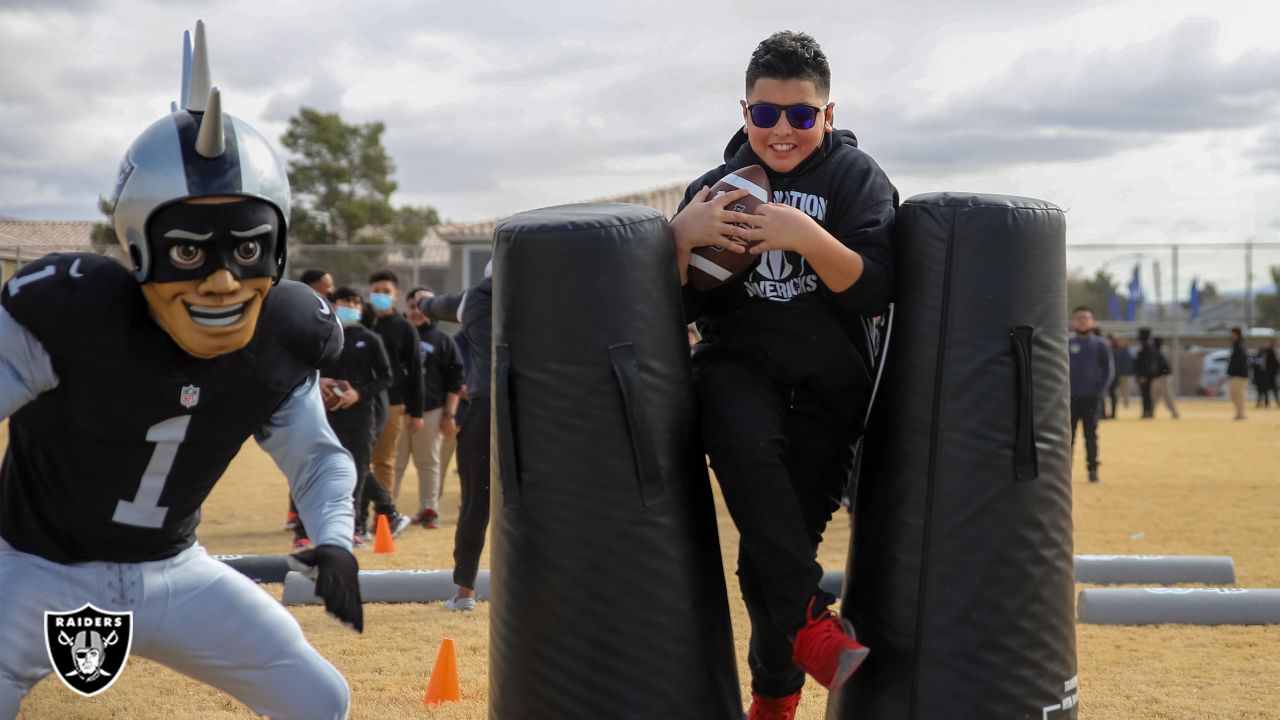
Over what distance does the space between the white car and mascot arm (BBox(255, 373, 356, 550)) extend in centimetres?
3067

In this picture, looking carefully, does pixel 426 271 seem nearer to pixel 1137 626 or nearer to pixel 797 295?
pixel 1137 626

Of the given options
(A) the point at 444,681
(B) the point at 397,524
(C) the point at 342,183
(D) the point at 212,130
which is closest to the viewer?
(D) the point at 212,130

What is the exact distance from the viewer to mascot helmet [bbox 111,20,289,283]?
9.19ft

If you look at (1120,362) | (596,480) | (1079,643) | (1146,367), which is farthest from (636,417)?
(1120,362)

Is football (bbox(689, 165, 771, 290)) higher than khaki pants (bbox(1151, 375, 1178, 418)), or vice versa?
football (bbox(689, 165, 771, 290))

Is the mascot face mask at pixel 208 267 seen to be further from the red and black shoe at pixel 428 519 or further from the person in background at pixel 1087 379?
the person in background at pixel 1087 379

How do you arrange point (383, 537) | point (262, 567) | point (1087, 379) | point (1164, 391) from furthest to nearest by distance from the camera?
point (1164, 391) → point (1087, 379) → point (383, 537) → point (262, 567)

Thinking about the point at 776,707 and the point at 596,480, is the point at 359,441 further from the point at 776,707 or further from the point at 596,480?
the point at 596,480

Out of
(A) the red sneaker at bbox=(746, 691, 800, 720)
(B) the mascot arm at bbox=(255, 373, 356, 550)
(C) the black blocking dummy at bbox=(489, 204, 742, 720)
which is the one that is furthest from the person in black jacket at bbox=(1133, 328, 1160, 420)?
(B) the mascot arm at bbox=(255, 373, 356, 550)

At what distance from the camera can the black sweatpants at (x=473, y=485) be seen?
19.9 ft

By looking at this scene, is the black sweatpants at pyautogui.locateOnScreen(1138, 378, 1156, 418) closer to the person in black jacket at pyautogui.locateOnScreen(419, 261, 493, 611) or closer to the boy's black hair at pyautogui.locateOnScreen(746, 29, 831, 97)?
the person in black jacket at pyautogui.locateOnScreen(419, 261, 493, 611)

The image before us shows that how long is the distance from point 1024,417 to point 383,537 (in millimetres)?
6036

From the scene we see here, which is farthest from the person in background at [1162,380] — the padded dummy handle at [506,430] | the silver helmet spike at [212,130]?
the silver helmet spike at [212,130]

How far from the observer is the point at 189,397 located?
2.94m
